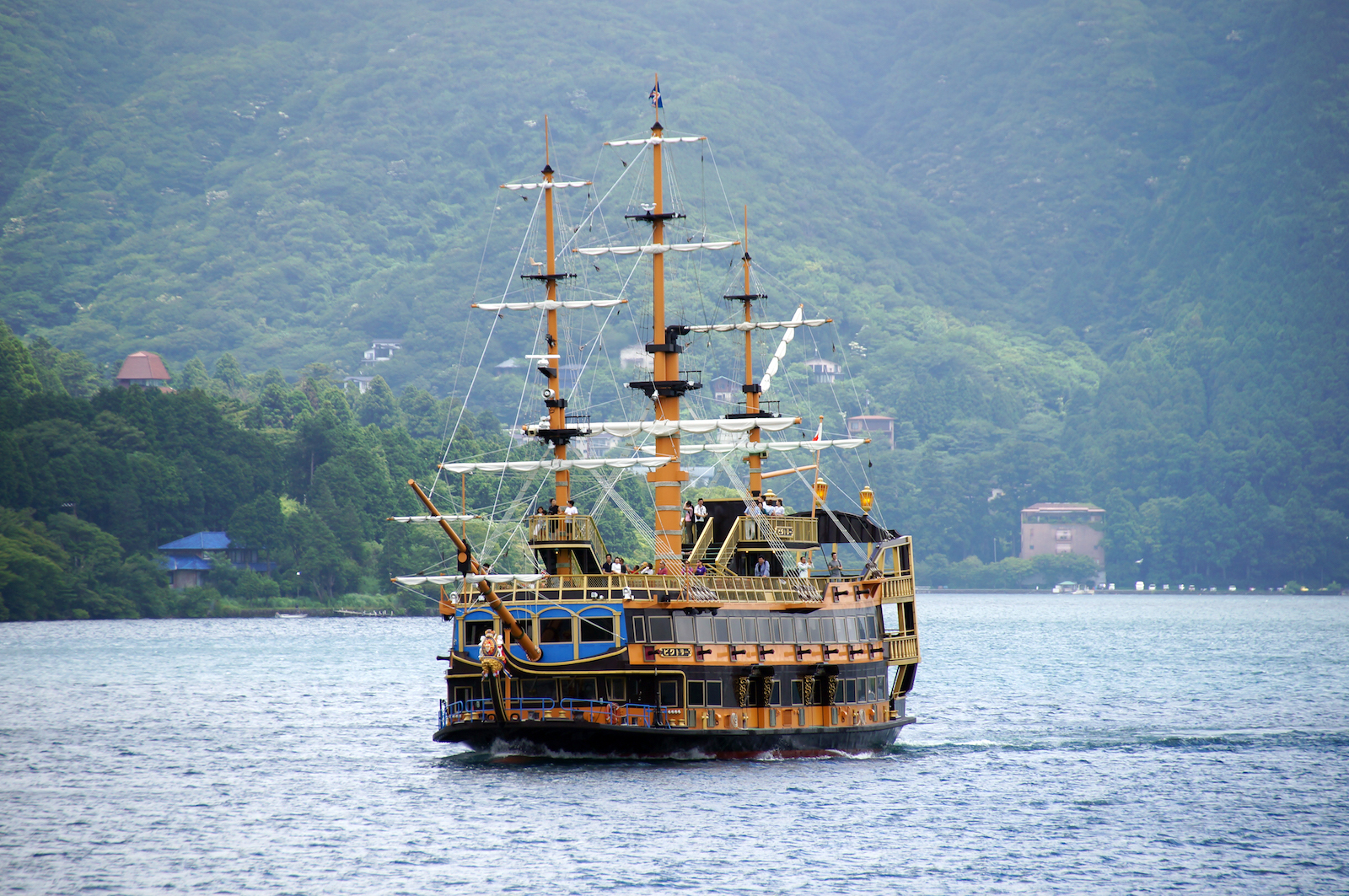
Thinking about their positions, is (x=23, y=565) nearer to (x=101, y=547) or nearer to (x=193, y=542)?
(x=101, y=547)

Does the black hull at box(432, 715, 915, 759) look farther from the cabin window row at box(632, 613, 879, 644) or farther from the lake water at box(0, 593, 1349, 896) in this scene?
the cabin window row at box(632, 613, 879, 644)

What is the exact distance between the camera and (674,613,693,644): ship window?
181 ft

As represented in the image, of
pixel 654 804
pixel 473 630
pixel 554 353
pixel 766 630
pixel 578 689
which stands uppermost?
pixel 554 353

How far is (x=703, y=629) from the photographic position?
183ft

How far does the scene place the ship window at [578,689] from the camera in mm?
55125

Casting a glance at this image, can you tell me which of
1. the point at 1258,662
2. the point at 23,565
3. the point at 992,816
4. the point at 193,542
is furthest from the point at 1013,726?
the point at 193,542

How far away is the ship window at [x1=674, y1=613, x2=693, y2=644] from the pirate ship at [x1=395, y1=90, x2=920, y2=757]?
51 mm

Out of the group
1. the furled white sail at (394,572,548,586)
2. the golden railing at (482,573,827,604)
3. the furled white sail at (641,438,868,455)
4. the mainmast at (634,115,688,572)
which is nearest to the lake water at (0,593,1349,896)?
the golden railing at (482,573,827,604)

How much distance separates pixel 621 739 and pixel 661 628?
368 centimetres

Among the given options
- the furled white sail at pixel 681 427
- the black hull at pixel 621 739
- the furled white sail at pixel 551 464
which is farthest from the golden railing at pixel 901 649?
the furled white sail at pixel 551 464

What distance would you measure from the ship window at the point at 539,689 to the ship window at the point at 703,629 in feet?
15.6

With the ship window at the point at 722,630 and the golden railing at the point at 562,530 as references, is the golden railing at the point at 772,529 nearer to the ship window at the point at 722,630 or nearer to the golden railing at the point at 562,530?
the ship window at the point at 722,630

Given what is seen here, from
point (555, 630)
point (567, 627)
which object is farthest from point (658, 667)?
point (555, 630)

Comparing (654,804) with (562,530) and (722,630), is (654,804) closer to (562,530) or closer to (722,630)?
(722,630)
